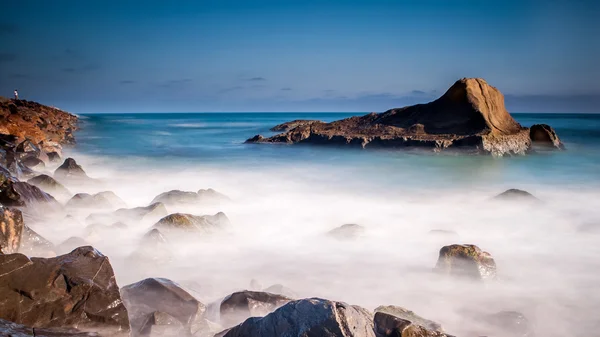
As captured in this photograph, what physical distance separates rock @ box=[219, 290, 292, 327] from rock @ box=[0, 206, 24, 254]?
2.12 m

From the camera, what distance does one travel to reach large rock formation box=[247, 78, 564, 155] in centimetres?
1791

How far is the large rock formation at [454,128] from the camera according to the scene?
17.9 metres

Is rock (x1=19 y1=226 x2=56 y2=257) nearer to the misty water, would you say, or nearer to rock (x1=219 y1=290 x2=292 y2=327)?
the misty water

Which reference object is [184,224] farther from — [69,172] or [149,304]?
[69,172]

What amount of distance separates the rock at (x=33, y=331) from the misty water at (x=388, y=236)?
171 cm

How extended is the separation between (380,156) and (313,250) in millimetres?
11838

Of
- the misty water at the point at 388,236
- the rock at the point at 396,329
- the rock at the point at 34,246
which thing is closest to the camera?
the rock at the point at 396,329

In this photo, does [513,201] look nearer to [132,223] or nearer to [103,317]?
[132,223]

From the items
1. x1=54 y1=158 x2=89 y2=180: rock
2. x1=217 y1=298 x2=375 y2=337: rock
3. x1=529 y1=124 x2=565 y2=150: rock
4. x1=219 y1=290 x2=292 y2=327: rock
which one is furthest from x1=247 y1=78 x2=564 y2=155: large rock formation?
x1=217 y1=298 x2=375 y2=337: rock

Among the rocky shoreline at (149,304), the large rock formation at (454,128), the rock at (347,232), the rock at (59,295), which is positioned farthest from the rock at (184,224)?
the large rock formation at (454,128)

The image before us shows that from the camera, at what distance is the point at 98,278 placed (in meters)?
3.66

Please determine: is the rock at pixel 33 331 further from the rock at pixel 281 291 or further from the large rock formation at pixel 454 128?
the large rock formation at pixel 454 128

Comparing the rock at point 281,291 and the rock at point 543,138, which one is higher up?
the rock at point 543,138

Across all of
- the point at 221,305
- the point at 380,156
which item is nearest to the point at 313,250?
the point at 221,305
